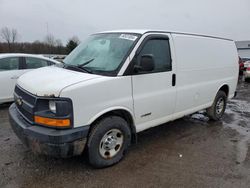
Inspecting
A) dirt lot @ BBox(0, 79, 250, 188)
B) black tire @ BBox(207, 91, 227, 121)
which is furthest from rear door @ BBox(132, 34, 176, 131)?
black tire @ BBox(207, 91, 227, 121)

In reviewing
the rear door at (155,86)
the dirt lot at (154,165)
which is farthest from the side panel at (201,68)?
the dirt lot at (154,165)

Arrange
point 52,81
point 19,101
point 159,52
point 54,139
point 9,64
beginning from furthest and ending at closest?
point 9,64 < point 159,52 < point 19,101 < point 52,81 < point 54,139

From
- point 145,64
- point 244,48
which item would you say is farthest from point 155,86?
point 244,48

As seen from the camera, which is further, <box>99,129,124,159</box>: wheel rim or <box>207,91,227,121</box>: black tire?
<box>207,91,227,121</box>: black tire

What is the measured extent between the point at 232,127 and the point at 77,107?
4207 mm

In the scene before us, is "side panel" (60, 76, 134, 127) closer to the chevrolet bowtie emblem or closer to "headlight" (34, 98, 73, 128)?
"headlight" (34, 98, 73, 128)

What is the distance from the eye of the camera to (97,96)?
9.50ft

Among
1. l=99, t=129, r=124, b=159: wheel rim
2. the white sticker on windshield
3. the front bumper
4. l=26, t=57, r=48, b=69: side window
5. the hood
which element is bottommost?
l=99, t=129, r=124, b=159: wheel rim

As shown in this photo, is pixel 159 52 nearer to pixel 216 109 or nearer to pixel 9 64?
pixel 216 109

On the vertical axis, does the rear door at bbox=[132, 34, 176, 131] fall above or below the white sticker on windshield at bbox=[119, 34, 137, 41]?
below

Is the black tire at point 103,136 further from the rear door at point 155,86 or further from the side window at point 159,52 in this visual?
the side window at point 159,52

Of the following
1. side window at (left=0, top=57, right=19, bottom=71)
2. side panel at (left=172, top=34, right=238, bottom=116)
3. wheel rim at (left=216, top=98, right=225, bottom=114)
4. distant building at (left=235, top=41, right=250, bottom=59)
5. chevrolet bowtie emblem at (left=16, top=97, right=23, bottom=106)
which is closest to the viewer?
chevrolet bowtie emblem at (left=16, top=97, right=23, bottom=106)

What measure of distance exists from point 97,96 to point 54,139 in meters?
0.77

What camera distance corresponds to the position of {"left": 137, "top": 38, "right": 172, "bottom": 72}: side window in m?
3.58
